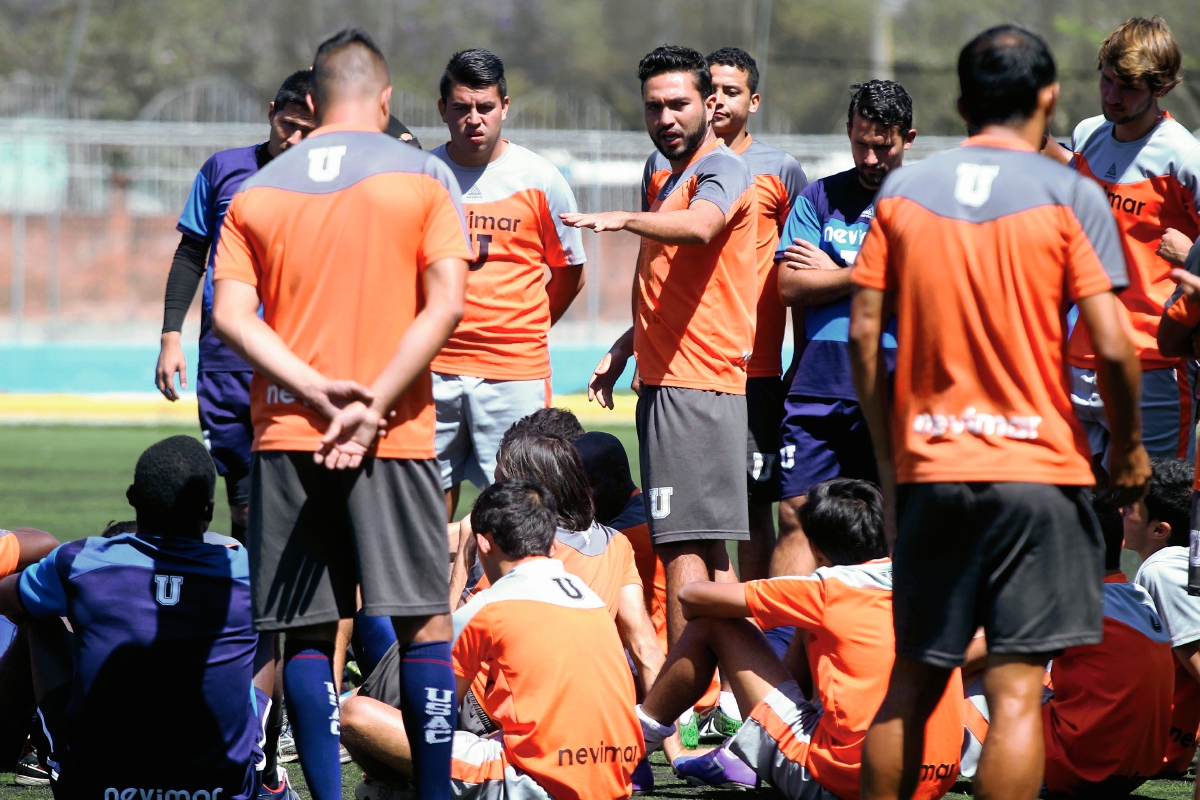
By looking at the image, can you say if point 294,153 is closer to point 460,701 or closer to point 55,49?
point 460,701

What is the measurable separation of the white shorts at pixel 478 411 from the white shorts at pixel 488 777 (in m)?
2.02

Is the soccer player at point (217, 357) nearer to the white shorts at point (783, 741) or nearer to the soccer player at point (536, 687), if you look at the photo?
the soccer player at point (536, 687)

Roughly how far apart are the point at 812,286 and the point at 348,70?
2350 mm

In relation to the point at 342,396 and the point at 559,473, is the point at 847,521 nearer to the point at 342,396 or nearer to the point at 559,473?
the point at 559,473

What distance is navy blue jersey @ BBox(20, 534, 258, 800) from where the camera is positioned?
3.70 metres

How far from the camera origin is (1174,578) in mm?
4543

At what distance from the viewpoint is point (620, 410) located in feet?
61.6

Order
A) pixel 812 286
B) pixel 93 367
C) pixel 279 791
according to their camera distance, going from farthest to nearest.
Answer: pixel 93 367 → pixel 812 286 → pixel 279 791

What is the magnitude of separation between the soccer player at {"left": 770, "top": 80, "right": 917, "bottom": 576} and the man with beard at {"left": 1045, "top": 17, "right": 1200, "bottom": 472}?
672mm

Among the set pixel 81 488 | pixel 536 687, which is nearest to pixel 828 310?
pixel 536 687

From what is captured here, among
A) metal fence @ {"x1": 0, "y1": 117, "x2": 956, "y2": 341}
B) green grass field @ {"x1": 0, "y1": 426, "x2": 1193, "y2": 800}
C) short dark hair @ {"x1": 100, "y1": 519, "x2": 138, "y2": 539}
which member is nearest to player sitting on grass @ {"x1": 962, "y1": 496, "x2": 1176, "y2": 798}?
green grass field @ {"x1": 0, "y1": 426, "x2": 1193, "y2": 800}

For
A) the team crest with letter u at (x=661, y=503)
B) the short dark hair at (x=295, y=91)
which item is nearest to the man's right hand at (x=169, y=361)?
the short dark hair at (x=295, y=91)

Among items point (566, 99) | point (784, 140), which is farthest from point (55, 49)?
point (784, 140)

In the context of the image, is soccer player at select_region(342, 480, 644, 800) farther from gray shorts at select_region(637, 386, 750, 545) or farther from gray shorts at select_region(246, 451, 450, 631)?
gray shorts at select_region(637, 386, 750, 545)
